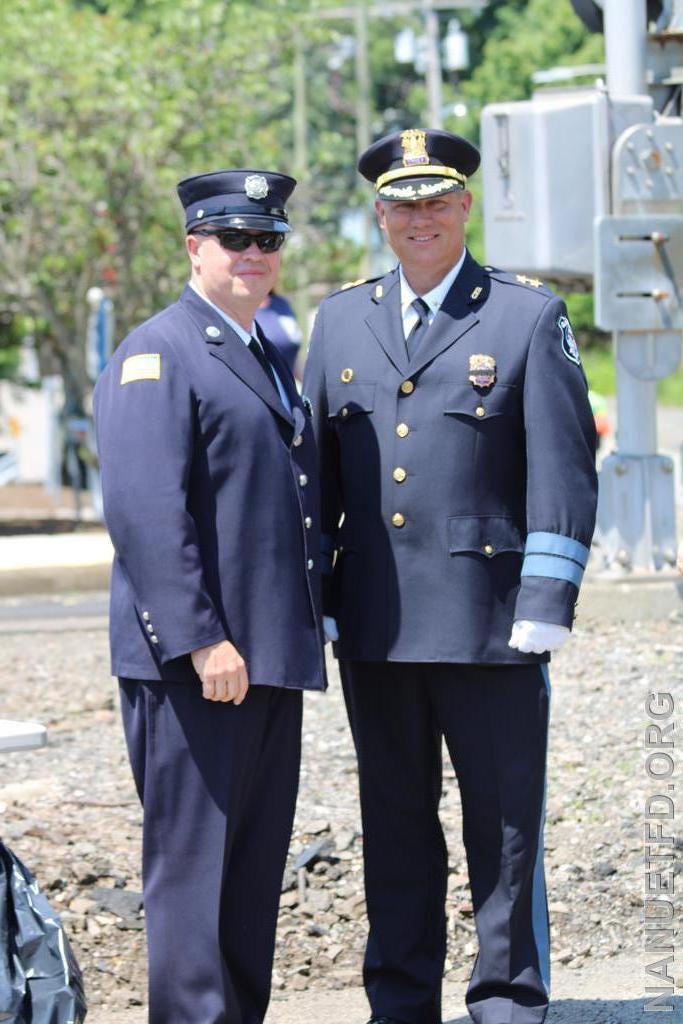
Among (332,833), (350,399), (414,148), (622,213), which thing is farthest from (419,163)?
(622,213)

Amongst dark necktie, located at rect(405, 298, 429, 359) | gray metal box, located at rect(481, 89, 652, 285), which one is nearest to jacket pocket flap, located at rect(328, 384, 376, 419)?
dark necktie, located at rect(405, 298, 429, 359)

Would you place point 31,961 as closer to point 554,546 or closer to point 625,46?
point 554,546

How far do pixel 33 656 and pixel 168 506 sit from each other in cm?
519

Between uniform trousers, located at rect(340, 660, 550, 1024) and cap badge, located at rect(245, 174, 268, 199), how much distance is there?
1081mm

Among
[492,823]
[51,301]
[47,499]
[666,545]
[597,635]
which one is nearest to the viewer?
[492,823]

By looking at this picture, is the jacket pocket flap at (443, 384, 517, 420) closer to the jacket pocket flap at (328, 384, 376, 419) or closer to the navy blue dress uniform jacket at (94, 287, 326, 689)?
the jacket pocket flap at (328, 384, 376, 419)

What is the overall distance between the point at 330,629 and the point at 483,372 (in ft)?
2.22

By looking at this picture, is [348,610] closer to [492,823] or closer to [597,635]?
[492,823]

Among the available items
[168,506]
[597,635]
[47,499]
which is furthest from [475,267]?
[47,499]

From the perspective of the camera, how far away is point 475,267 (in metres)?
4.33

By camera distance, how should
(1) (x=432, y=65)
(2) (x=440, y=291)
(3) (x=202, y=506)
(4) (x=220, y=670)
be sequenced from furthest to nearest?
(1) (x=432, y=65) → (2) (x=440, y=291) → (3) (x=202, y=506) → (4) (x=220, y=670)

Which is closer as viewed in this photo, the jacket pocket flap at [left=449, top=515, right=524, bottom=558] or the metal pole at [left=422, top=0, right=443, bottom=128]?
the jacket pocket flap at [left=449, top=515, right=524, bottom=558]

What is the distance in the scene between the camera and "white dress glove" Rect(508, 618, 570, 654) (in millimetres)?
4059

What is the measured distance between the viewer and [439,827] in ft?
14.3
